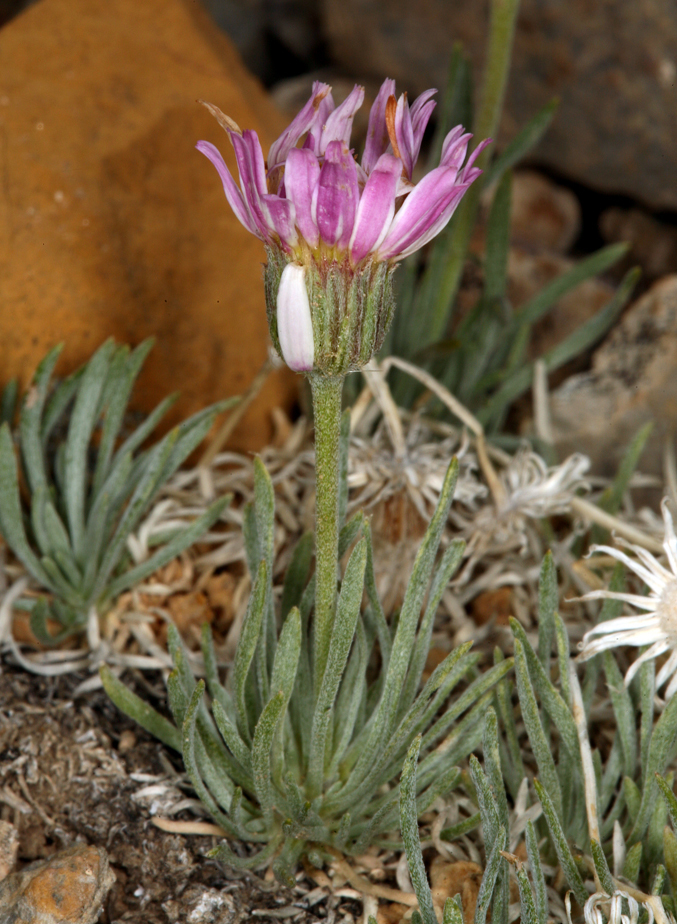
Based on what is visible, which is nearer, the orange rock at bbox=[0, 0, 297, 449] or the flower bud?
the flower bud

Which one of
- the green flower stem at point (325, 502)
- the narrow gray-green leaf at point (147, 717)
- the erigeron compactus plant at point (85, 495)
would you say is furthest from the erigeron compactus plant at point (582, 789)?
the erigeron compactus plant at point (85, 495)

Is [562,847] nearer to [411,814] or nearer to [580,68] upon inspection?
[411,814]

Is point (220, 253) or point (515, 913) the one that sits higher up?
point (220, 253)

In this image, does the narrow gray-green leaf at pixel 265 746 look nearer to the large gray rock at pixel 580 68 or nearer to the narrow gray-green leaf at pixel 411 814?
the narrow gray-green leaf at pixel 411 814

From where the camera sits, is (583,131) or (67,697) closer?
(67,697)

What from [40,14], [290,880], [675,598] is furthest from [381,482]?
[40,14]

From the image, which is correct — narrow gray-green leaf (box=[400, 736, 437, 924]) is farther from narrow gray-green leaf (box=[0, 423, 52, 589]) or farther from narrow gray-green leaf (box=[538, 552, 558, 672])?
narrow gray-green leaf (box=[0, 423, 52, 589])

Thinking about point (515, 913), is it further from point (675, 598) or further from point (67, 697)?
point (67, 697)

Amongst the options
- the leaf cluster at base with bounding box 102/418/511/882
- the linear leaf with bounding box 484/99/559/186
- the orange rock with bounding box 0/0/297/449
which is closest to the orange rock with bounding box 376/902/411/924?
the leaf cluster at base with bounding box 102/418/511/882

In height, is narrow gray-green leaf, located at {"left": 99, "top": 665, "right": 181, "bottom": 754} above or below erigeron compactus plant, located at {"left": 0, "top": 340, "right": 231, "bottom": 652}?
below
